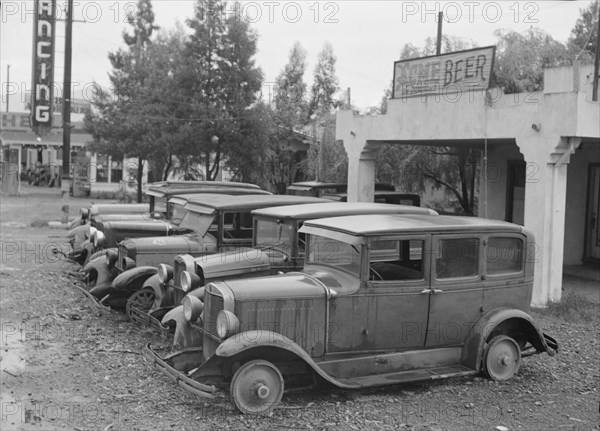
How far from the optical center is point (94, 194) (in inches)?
1448

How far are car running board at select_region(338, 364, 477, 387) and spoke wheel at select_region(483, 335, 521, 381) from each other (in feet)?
0.82

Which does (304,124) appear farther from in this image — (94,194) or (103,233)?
(103,233)

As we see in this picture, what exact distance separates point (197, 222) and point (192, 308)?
3.39 meters

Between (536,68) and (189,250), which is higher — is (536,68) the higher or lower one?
the higher one

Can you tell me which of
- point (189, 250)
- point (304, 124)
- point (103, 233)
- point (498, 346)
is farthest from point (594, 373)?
point (304, 124)

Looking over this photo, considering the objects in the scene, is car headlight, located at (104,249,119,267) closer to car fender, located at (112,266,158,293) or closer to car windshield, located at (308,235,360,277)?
car fender, located at (112,266,158,293)

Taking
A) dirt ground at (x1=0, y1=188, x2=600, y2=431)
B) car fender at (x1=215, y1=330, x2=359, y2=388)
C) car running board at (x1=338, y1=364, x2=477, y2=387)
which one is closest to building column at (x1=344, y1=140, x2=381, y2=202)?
dirt ground at (x1=0, y1=188, x2=600, y2=431)

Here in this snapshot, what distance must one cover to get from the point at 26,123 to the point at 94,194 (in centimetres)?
1138

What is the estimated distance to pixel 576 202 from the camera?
15.2m

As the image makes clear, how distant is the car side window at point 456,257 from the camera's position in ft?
21.7

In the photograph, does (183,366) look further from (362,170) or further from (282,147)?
(282,147)

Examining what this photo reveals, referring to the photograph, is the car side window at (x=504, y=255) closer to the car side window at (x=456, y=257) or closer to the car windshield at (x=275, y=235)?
the car side window at (x=456, y=257)

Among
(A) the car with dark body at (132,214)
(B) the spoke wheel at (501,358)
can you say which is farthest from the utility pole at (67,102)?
(B) the spoke wheel at (501,358)

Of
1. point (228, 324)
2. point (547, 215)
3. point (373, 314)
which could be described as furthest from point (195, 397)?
point (547, 215)
